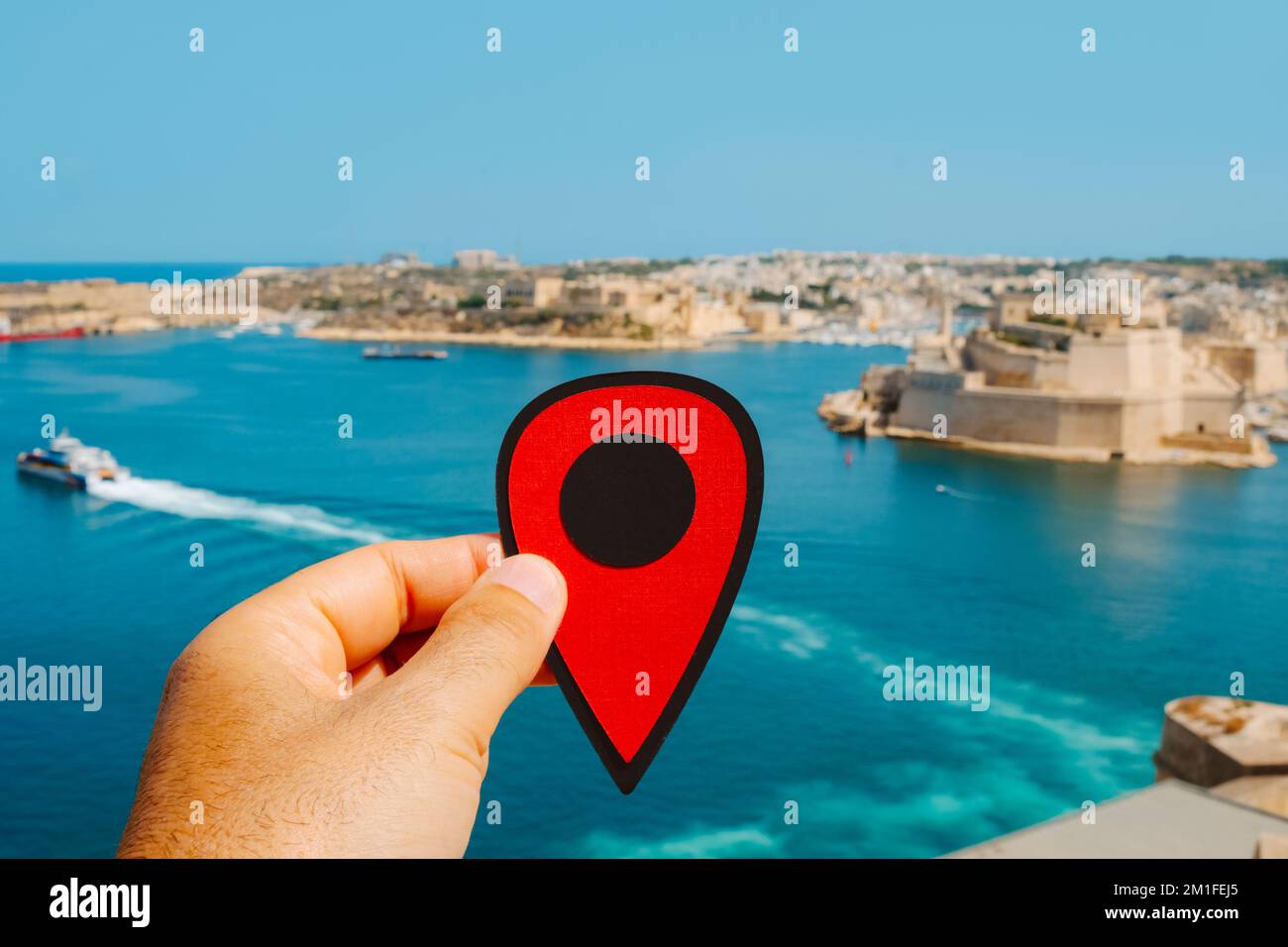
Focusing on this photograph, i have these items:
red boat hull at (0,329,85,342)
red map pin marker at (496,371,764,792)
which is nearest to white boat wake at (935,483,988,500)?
red map pin marker at (496,371,764,792)

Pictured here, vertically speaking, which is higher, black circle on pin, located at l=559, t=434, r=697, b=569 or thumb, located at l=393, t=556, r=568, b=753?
black circle on pin, located at l=559, t=434, r=697, b=569

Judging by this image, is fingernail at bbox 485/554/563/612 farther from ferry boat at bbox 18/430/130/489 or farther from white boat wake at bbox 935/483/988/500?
ferry boat at bbox 18/430/130/489

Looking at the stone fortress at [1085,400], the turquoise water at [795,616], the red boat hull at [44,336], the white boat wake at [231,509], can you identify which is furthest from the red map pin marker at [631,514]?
the red boat hull at [44,336]

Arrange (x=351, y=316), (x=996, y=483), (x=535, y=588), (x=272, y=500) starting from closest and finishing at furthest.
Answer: (x=535, y=588) → (x=272, y=500) → (x=996, y=483) → (x=351, y=316)

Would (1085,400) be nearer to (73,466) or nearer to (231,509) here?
(231,509)

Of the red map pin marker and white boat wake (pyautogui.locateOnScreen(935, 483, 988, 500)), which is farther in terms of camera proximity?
white boat wake (pyautogui.locateOnScreen(935, 483, 988, 500))
